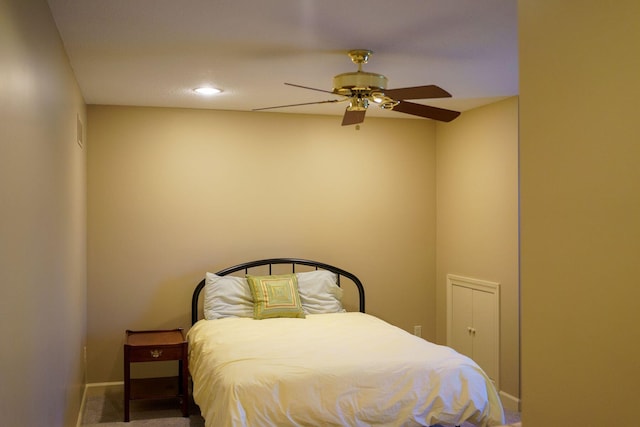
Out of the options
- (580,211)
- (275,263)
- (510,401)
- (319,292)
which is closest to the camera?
(580,211)

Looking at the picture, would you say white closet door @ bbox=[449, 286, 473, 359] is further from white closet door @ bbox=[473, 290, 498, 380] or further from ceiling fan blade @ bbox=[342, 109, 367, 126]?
ceiling fan blade @ bbox=[342, 109, 367, 126]

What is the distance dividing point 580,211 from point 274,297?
3799mm

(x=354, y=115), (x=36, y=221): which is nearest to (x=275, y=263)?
(x=354, y=115)

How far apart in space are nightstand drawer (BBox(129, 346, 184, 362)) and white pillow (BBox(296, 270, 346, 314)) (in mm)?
1060

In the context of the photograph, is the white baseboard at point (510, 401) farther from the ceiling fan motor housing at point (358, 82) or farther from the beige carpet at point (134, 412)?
the ceiling fan motor housing at point (358, 82)

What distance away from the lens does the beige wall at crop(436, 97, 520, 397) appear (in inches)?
185

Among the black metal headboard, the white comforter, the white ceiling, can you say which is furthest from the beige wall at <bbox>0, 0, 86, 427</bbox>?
the black metal headboard

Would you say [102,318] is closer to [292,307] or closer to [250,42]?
[292,307]

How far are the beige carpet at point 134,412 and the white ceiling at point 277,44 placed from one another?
232 cm

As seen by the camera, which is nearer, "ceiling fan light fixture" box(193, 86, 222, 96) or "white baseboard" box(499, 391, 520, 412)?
"ceiling fan light fixture" box(193, 86, 222, 96)

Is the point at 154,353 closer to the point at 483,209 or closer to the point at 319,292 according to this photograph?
the point at 319,292

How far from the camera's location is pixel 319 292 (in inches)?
201

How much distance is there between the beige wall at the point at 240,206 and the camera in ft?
16.5

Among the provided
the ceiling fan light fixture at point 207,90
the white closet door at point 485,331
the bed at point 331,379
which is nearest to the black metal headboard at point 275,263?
the bed at point 331,379
